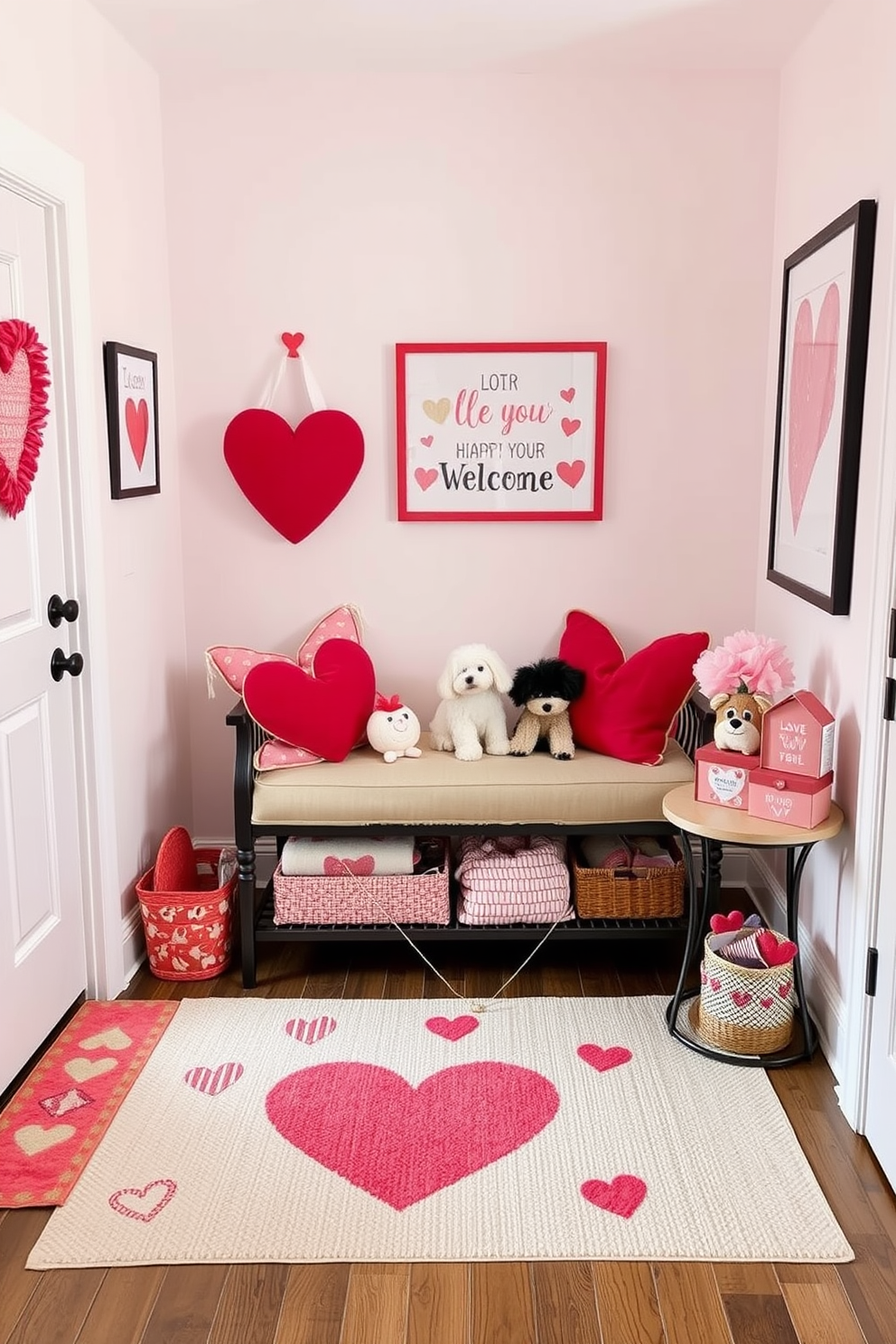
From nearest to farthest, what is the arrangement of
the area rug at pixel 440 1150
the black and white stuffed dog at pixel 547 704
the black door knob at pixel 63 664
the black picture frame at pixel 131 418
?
the area rug at pixel 440 1150 < the black door knob at pixel 63 664 < the black picture frame at pixel 131 418 < the black and white stuffed dog at pixel 547 704

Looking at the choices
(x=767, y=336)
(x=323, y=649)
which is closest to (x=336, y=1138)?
Result: (x=323, y=649)

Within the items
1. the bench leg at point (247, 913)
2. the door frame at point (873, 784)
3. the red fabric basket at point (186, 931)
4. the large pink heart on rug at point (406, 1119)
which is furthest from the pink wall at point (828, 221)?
the red fabric basket at point (186, 931)

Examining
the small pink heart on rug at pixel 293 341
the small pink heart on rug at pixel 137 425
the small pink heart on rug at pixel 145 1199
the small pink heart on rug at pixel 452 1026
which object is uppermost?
the small pink heart on rug at pixel 293 341

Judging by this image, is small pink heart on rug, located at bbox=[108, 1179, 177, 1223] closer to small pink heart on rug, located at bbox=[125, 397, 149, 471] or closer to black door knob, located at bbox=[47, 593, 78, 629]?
black door knob, located at bbox=[47, 593, 78, 629]

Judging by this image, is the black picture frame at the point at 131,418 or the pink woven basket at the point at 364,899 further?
the pink woven basket at the point at 364,899

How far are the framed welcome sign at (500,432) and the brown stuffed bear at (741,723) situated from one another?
93 cm

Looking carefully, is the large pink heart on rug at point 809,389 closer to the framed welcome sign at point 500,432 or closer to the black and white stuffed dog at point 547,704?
the framed welcome sign at point 500,432

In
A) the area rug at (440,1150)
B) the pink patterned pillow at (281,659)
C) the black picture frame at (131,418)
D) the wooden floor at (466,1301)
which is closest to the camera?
the wooden floor at (466,1301)

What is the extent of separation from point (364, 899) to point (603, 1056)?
788 millimetres

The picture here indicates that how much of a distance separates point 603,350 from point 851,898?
1763 millimetres

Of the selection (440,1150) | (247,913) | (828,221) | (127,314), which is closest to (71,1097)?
(247,913)

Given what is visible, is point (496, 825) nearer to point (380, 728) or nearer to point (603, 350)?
point (380, 728)

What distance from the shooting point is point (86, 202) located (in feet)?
9.52

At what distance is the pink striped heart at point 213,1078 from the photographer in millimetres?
2678
